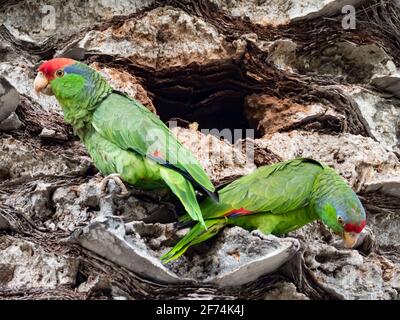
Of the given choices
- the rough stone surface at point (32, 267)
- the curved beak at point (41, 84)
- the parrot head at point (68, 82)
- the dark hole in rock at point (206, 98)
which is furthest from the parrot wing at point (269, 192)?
the curved beak at point (41, 84)

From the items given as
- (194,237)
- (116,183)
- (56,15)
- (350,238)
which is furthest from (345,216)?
(56,15)

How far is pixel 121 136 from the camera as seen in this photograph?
13.7 feet

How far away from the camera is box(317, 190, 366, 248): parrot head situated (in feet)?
13.3

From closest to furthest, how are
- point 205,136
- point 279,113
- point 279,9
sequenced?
point 205,136, point 279,113, point 279,9

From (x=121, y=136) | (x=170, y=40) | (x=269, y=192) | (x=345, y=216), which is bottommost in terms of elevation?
(x=345, y=216)

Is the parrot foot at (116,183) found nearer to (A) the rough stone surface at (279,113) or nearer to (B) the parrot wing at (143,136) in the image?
(B) the parrot wing at (143,136)

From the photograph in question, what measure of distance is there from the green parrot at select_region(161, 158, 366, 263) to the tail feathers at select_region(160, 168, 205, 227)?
0.19 meters

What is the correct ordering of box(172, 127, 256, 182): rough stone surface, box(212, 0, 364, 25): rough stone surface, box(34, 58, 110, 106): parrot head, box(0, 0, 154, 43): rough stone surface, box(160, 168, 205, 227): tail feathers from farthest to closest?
1. box(212, 0, 364, 25): rough stone surface
2. box(0, 0, 154, 43): rough stone surface
3. box(172, 127, 256, 182): rough stone surface
4. box(34, 58, 110, 106): parrot head
5. box(160, 168, 205, 227): tail feathers

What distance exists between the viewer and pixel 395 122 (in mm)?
5133

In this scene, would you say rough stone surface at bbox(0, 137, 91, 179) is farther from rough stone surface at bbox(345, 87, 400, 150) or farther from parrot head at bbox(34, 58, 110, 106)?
rough stone surface at bbox(345, 87, 400, 150)

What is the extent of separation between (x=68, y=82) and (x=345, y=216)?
5.85ft

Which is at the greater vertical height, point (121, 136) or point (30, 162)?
point (121, 136)

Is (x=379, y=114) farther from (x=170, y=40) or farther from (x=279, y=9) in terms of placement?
(x=170, y=40)

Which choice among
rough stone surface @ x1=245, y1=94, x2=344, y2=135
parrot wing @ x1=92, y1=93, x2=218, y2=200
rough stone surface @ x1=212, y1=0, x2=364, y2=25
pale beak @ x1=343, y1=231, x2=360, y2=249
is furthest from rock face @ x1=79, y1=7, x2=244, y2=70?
pale beak @ x1=343, y1=231, x2=360, y2=249
